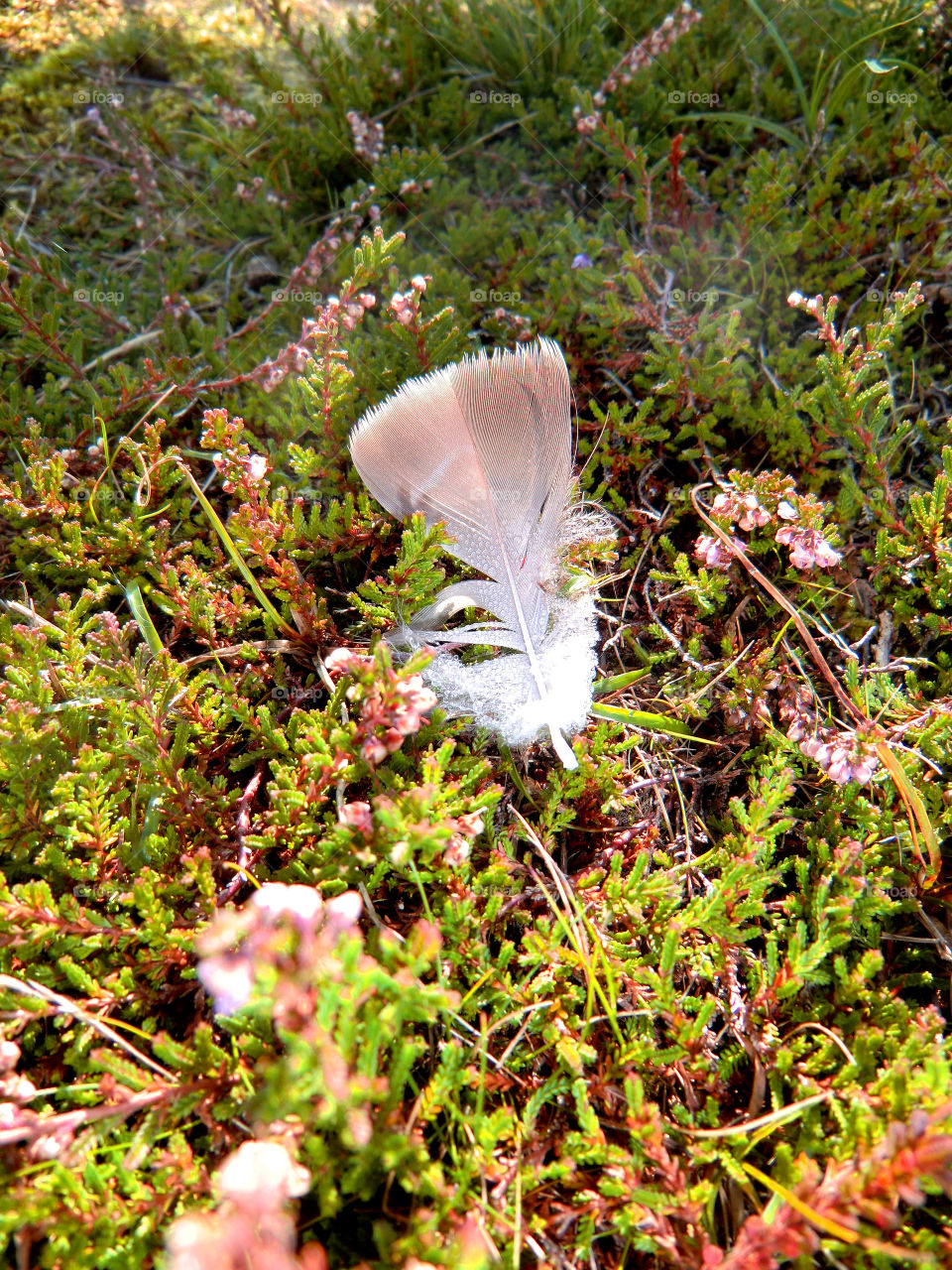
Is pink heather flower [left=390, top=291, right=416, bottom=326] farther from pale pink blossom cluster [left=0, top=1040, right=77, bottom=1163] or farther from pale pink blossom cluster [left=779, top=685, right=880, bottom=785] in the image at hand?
pale pink blossom cluster [left=0, top=1040, right=77, bottom=1163]

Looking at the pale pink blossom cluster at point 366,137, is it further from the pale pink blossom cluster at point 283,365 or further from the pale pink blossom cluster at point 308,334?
the pale pink blossom cluster at point 283,365

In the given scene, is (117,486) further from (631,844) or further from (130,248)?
(631,844)

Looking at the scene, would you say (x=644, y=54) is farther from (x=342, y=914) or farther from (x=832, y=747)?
(x=342, y=914)

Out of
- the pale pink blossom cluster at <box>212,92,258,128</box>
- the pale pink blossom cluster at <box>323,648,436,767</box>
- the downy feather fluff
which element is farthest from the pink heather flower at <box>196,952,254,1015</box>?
the pale pink blossom cluster at <box>212,92,258,128</box>

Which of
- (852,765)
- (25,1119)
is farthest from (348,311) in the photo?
(25,1119)

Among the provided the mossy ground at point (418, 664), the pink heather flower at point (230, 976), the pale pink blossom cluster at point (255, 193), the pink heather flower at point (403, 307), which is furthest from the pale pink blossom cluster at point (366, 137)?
the pink heather flower at point (230, 976)
